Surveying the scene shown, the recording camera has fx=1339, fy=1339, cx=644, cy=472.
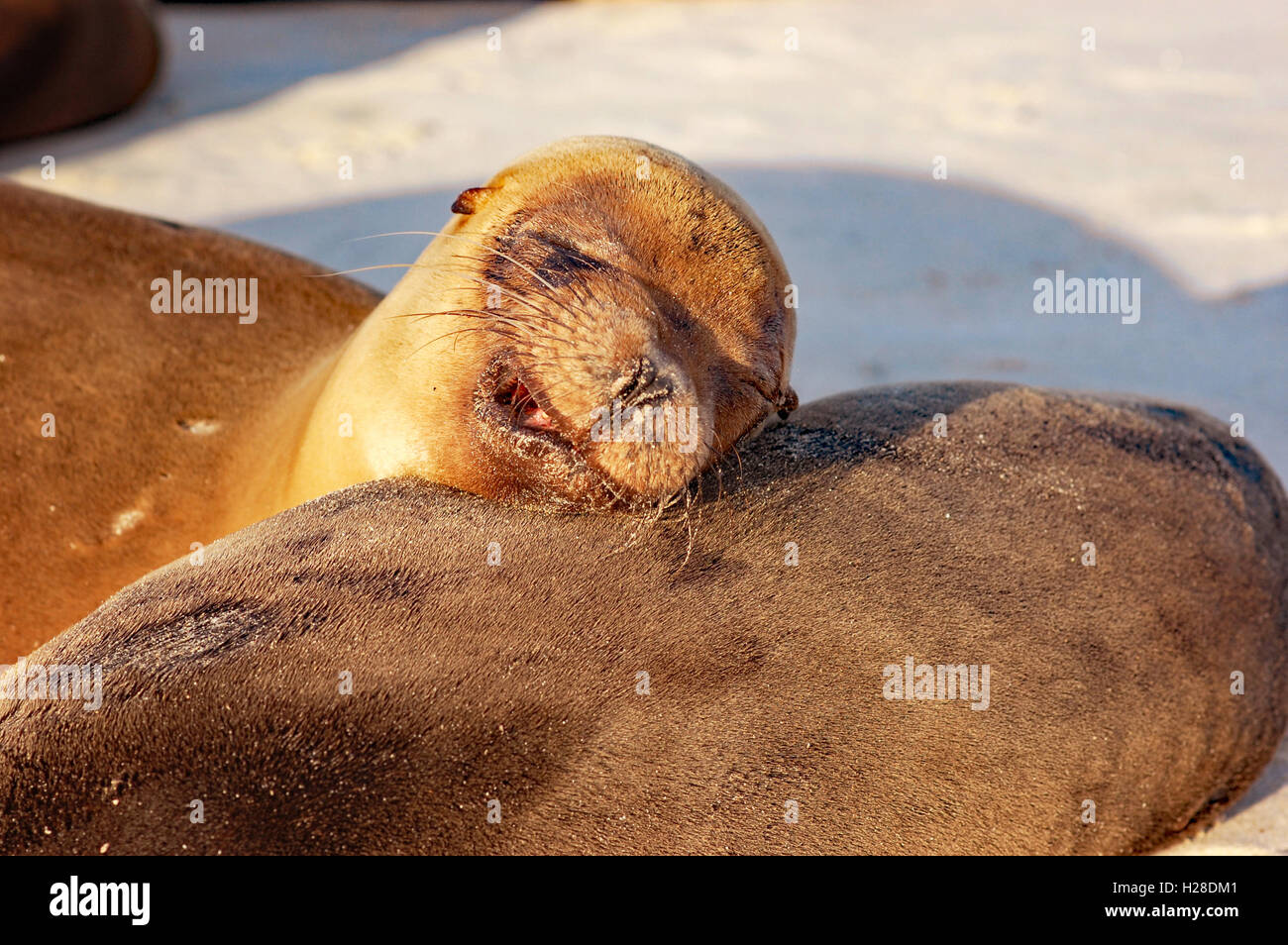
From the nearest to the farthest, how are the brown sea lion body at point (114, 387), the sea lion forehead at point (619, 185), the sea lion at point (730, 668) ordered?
the sea lion at point (730, 668), the sea lion forehead at point (619, 185), the brown sea lion body at point (114, 387)

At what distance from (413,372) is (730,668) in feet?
2.68

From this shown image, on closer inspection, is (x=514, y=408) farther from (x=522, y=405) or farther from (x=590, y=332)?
(x=590, y=332)

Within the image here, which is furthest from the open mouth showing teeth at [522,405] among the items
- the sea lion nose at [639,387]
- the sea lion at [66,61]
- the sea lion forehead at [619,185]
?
the sea lion at [66,61]

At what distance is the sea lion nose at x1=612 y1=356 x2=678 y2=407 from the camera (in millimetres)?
2168

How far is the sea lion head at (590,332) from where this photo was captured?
2201mm

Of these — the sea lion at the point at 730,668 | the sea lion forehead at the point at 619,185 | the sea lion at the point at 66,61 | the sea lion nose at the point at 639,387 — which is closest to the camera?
the sea lion at the point at 730,668

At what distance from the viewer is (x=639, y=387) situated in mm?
2174

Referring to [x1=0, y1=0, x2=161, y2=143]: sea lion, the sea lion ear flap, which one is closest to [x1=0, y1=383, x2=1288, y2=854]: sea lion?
the sea lion ear flap

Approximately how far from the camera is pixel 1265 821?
2.70 meters

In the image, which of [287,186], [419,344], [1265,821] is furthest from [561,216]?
[287,186]

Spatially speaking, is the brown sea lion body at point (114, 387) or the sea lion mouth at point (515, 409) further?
the brown sea lion body at point (114, 387)

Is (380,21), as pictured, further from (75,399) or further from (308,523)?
(308,523)

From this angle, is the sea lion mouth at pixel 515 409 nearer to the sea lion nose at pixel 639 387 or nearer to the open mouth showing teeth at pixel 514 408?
the open mouth showing teeth at pixel 514 408
